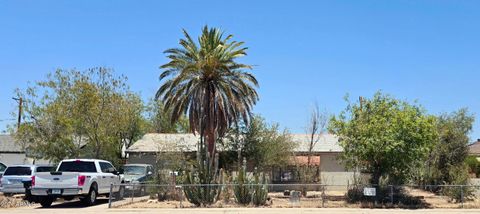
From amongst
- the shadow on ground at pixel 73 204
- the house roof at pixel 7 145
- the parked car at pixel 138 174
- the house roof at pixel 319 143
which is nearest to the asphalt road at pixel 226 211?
the shadow on ground at pixel 73 204

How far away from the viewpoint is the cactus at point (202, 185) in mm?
22500

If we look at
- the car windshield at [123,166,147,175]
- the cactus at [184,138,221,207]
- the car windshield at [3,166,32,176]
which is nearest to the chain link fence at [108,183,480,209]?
A: the cactus at [184,138,221,207]

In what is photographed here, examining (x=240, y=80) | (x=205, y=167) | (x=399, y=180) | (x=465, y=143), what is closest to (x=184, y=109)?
(x=240, y=80)

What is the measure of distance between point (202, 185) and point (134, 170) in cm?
962

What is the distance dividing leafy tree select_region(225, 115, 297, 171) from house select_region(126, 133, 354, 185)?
111 centimetres

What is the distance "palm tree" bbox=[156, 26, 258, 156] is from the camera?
32156 mm

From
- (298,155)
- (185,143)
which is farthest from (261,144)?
(185,143)

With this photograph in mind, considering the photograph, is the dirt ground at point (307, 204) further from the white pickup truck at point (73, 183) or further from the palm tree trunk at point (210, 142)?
the palm tree trunk at point (210, 142)

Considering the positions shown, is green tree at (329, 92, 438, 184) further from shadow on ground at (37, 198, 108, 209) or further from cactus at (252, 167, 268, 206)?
shadow on ground at (37, 198, 108, 209)

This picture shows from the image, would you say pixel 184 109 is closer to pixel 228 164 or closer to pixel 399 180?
pixel 228 164

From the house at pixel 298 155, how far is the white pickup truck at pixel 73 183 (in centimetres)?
1088

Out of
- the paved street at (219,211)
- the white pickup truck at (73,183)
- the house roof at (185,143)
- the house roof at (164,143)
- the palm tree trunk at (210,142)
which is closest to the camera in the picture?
the paved street at (219,211)

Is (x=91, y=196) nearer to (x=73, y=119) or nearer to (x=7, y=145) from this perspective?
(x=73, y=119)

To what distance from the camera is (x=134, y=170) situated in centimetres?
3088
